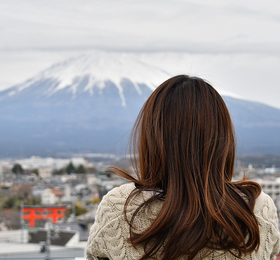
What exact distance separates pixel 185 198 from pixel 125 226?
0.37ft

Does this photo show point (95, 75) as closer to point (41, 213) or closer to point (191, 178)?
point (41, 213)

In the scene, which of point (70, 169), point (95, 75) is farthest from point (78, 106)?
point (70, 169)

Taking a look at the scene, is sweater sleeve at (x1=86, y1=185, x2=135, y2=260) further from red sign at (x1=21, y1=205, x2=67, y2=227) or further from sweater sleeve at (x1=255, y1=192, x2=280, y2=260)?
red sign at (x1=21, y1=205, x2=67, y2=227)

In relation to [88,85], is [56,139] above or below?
below

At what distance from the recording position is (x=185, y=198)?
0.69 meters

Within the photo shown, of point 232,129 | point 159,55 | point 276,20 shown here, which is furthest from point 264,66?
point 232,129

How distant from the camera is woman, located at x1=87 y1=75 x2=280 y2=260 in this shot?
0.67 m

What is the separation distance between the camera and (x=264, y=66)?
182 feet

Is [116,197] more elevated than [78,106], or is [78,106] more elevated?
[116,197]

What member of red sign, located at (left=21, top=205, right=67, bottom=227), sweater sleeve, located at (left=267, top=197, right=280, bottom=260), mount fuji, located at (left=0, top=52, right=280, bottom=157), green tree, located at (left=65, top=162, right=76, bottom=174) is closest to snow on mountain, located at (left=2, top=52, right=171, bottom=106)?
mount fuji, located at (left=0, top=52, right=280, bottom=157)

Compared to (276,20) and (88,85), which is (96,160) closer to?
(88,85)

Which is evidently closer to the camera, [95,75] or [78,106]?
[78,106]

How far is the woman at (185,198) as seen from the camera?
2.21ft

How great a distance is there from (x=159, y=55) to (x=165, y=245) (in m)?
62.8
